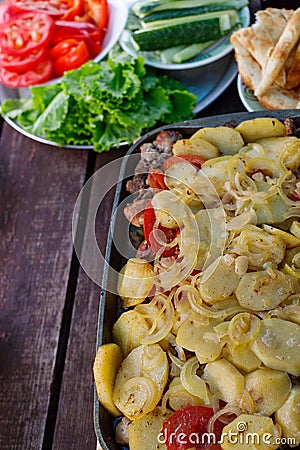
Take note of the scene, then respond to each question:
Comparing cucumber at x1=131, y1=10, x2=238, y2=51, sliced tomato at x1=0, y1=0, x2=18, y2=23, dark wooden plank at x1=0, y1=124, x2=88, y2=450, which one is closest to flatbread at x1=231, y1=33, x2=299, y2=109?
cucumber at x1=131, y1=10, x2=238, y2=51

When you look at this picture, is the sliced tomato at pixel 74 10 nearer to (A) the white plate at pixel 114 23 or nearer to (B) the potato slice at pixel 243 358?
(A) the white plate at pixel 114 23

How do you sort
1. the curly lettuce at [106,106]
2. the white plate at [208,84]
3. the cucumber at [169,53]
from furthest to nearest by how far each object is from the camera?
the cucumber at [169,53]
the white plate at [208,84]
the curly lettuce at [106,106]

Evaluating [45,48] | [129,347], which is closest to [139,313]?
[129,347]

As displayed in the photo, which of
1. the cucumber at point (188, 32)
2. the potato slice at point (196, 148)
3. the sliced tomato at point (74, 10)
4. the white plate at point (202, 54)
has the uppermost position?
the sliced tomato at point (74, 10)

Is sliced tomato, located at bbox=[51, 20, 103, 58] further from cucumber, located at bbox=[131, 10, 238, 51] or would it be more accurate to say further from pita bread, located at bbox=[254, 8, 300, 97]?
pita bread, located at bbox=[254, 8, 300, 97]

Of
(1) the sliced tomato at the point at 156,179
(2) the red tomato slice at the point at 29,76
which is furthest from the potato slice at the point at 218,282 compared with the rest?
(2) the red tomato slice at the point at 29,76
